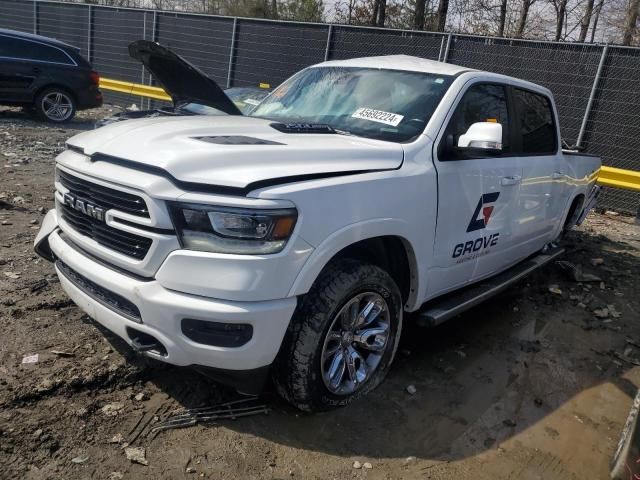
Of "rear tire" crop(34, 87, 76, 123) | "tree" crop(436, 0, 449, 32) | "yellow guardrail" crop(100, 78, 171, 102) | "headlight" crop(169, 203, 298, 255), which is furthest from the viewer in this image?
"tree" crop(436, 0, 449, 32)

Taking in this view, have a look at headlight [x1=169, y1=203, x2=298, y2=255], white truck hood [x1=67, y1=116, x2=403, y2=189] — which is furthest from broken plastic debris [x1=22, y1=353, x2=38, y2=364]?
headlight [x1=169, y1=203, x2=298, y2=255]

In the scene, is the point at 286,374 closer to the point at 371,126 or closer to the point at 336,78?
the point at 371,126

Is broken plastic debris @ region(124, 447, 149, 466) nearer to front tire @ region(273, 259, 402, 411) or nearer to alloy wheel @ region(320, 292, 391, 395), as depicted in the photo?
front tire @ region(273, 259, 402, 411)

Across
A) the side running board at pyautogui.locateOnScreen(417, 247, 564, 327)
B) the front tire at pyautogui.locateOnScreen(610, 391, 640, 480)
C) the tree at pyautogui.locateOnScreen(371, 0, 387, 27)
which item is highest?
the tree at pyautogui.locateOnScreen(371, 0, 387, 27)

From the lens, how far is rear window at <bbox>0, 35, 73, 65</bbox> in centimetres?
1105

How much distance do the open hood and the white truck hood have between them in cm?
116

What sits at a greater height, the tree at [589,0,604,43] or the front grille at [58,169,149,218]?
the tree at [589,0,604,43]

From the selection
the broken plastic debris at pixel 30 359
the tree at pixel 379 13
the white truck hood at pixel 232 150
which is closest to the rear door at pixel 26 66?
the white truck hood at pixel 232 150

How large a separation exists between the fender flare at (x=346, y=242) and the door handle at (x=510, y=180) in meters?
1.12

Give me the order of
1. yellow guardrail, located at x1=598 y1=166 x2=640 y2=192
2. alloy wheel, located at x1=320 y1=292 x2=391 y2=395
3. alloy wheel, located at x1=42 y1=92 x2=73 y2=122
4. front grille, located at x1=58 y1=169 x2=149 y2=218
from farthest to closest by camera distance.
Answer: alloy wheel, located at x1=42 y1=92 x2=73 y2=122 < yellow guardrail, located at x1=598 y1=166 x2=640 y2=192 < alloy wheel, located at x1=320 y1=292 x2=391 y2=395 < front grille, located at x1=58 y1=169 x2=149 y2=218

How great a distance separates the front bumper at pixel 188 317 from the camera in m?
2.36

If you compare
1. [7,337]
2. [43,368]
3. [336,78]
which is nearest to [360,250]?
[336,78]

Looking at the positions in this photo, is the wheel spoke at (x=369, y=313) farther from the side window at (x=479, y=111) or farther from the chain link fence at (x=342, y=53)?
the chain link fence at (x=342, y=53)

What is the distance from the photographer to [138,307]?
2471mm
